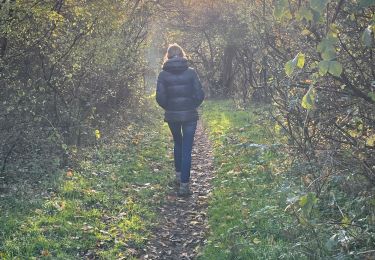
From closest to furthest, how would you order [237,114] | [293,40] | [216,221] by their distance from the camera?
1. [216,221]
2. [293,40]
3. [237,114]

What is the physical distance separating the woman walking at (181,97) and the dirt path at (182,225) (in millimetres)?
502

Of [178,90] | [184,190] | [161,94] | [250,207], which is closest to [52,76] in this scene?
[161,94]

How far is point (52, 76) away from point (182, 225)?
5.44 meters

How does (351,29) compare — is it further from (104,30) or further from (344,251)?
(104,30)

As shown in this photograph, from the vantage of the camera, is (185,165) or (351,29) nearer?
(351,29)

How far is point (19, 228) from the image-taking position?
5.99 m

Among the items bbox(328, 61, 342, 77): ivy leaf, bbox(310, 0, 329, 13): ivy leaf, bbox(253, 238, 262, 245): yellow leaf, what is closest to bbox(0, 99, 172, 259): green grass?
bbox(253, 238, 262, 245): yellow leaf

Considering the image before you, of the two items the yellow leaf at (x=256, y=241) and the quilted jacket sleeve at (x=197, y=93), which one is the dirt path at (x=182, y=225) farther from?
the quilted jacket sleeve at (x=197, y=93)

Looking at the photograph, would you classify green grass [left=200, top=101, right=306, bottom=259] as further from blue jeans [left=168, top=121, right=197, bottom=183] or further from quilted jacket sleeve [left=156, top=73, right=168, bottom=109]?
quilted jacket sleeve [left=156, top=73, right=168, bottom=109]

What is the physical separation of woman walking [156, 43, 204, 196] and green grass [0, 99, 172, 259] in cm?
101

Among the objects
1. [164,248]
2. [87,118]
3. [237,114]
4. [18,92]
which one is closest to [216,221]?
[164,248]

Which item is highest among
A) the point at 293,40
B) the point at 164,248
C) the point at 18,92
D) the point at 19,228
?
the point at 293,40

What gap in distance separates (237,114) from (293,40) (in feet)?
38.9

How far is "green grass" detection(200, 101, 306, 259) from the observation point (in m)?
5.62
